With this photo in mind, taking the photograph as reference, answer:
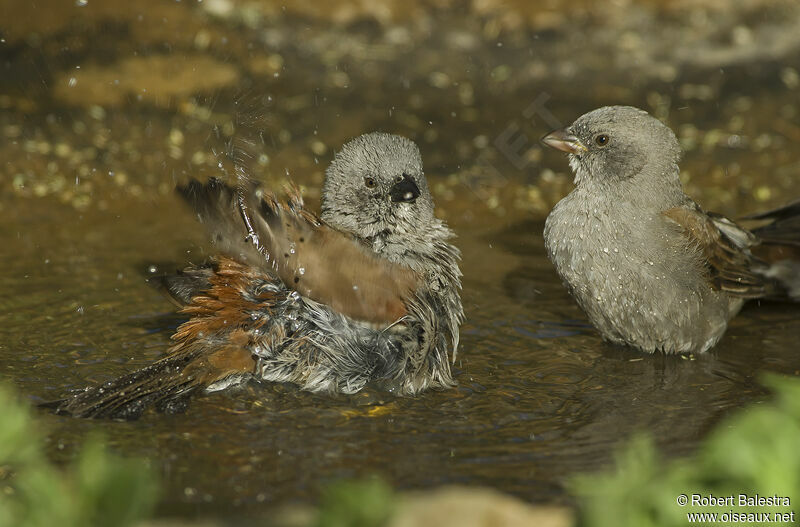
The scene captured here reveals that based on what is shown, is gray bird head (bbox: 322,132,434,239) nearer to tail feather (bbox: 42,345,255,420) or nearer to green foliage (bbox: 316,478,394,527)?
tail feather (bbox: 42,345,255,420)

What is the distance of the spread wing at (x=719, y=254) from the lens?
20.0 ft

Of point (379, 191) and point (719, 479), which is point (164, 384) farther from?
point (719, 479)

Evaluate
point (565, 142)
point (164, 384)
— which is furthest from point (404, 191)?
point (164, 384)

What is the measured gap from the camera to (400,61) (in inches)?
444

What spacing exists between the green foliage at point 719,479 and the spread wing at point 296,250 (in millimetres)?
2063

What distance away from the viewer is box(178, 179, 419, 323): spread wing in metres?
5.12

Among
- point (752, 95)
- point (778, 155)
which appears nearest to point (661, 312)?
point (778, 155)

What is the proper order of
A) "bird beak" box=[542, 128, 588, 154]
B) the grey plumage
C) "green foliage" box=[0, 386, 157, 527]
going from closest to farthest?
1. "green foliage" box=[0, 386, 157, 527]
2. the grey plumage
3. "bird beak" box=[542, 128, 588, 154]

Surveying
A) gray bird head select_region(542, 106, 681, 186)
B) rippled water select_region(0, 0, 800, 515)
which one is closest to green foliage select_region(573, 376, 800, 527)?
rippled water select_region(0, 0, 800, 515)

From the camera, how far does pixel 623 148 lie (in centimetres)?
618

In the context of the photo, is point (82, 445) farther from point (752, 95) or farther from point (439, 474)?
point (752, 95)

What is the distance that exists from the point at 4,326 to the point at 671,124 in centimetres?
675

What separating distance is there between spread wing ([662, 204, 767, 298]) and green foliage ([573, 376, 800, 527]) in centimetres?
272

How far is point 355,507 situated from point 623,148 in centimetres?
374
